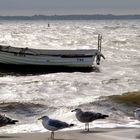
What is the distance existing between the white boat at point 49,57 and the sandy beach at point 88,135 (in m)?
20.2

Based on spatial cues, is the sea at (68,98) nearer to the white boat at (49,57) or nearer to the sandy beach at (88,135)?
the sandy beach at (88,135)

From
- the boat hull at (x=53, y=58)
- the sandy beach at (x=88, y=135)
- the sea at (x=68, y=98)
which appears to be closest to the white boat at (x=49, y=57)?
the boat hull at (x=53, y=58)

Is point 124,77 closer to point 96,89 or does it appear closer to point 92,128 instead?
point 96,89

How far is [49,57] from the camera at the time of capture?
3397 cm

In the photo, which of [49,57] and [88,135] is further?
[49,57]

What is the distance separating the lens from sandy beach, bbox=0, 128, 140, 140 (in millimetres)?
12695

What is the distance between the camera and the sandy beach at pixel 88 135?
12695 mm

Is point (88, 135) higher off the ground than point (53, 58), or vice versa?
point (53, 58)

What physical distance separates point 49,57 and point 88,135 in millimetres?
21088

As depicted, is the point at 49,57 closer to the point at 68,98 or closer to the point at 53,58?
the point at 53,58

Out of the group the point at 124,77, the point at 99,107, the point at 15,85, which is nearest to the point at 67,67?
the point at 124,77

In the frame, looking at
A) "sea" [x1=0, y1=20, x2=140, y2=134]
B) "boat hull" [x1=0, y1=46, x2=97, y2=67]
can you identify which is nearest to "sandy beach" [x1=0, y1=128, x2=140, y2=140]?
"sea" [x1=0, y1=20, x2=140, y2=134]

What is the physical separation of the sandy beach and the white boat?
794 inches

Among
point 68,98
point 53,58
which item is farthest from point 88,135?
point 53,58
